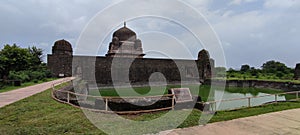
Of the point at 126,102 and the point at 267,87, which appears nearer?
the point at 126,102

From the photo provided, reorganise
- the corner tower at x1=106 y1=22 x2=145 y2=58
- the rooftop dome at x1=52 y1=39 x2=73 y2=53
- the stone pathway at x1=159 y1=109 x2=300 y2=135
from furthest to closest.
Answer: the corner tower at x1=106 y1=22 x2=145 y2=58
the rooftop dome at x1=52 y1=39 x2=73 y2=53
the stone pathway at x1=159 y1=109 x2=300 y2=135

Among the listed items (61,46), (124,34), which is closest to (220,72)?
(124,34)

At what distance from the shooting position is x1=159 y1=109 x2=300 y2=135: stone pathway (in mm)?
4039

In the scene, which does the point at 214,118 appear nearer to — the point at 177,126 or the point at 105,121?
the point at 177,126

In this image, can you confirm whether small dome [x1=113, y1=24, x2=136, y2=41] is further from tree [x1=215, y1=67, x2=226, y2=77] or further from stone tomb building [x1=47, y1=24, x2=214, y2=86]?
tree [x1=215, y1=67, x2=226, y2=77]

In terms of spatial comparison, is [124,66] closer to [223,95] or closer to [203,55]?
[223,95]

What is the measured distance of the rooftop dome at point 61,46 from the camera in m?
23.9

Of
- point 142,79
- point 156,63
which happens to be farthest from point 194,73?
point 142,79

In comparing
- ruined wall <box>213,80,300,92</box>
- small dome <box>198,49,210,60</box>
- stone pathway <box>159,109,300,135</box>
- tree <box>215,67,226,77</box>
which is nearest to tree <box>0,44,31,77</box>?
stone pathway <box>159,109,300,135</box>

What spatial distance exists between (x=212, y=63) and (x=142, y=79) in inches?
463

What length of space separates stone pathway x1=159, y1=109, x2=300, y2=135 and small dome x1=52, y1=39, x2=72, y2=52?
22987 mm

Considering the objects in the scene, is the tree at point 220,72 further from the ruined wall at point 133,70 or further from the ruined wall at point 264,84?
the ruined wall at point 264,84

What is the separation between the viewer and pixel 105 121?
4.59m

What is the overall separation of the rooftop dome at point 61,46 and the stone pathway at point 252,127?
23.0 m
